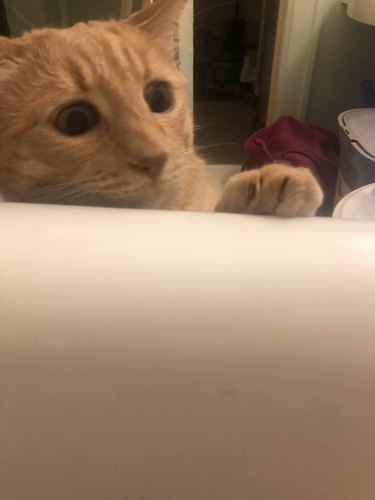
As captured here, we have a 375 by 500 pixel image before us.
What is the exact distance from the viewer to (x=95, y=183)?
0.65 metres

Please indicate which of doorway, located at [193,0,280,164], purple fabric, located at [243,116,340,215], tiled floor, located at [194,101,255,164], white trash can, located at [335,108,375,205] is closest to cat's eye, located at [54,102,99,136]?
white trash can, located at [335,108,375,205]

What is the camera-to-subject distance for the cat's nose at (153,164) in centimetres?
64

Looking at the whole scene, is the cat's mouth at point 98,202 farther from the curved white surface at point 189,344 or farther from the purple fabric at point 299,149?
the purple fabric at point 299,149

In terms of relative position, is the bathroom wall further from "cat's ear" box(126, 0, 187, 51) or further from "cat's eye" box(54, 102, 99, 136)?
"cat's eye" box(54, 102, 99, 136)

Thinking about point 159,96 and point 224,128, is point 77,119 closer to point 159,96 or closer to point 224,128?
point 159,96

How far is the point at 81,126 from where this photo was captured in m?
0.68

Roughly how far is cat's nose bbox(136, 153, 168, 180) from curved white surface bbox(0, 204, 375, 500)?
0.72ft

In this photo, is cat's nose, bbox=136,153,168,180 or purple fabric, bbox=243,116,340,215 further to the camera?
purple fabric, bbox=243,116,340,215

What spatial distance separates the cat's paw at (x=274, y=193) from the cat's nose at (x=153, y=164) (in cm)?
9

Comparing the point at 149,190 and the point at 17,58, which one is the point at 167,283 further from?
the point at 17,58

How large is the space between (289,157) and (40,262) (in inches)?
53.1

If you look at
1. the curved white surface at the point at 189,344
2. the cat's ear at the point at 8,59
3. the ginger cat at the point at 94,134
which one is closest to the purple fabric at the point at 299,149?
the ginger cat at the point at 94,134

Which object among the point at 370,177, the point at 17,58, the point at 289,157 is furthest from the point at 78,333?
the point at 289,157

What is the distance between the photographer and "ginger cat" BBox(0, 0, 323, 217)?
0.64 meters
